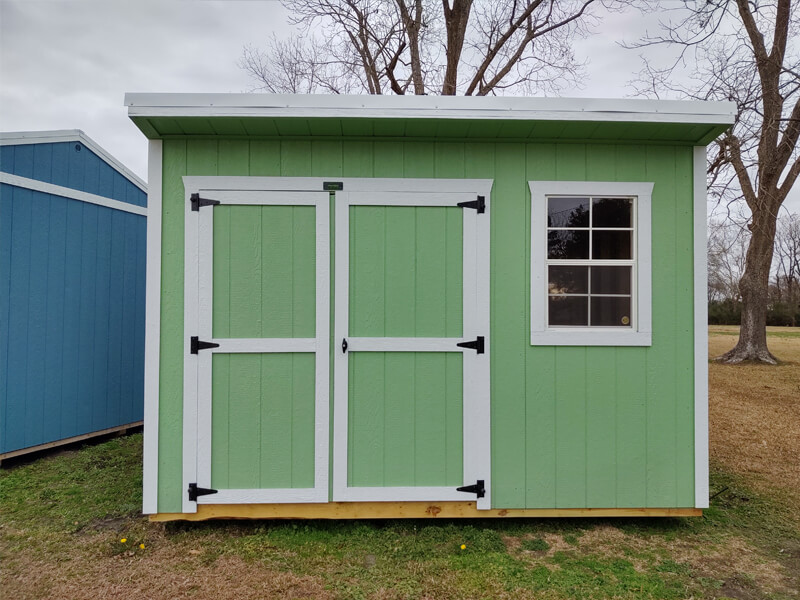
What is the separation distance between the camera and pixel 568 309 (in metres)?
2.75

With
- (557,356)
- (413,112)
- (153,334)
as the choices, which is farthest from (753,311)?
(153,334)

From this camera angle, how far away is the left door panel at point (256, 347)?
263cm

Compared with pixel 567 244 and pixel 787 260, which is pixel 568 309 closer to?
pixel 567 244

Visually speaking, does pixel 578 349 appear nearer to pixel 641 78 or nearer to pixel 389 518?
pixel 389 518

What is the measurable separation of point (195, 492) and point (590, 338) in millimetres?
2544

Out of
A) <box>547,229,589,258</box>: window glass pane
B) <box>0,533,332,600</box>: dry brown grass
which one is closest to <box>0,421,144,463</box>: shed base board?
<box>0,533,332,600</box>: dry brown grass

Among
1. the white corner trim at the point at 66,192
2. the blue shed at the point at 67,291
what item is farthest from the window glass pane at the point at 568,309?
the white corner trim at the point at 66,192

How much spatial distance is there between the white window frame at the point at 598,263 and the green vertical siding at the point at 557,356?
0.17 feet

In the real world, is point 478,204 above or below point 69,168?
below

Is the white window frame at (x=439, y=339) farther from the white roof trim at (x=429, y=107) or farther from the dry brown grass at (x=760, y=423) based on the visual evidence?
the dry brown grass at (x=760, y=423)

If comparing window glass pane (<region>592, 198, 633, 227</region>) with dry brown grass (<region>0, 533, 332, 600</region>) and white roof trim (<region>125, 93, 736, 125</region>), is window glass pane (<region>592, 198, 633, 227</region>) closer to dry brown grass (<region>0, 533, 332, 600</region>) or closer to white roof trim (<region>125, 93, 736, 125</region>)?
white roof trim (<region>125, 93, 736, 125</region>)

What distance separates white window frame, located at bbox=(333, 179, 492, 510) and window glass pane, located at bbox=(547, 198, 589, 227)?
1.37 ft

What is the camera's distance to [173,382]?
264cm

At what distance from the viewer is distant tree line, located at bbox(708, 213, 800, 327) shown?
20.5m
